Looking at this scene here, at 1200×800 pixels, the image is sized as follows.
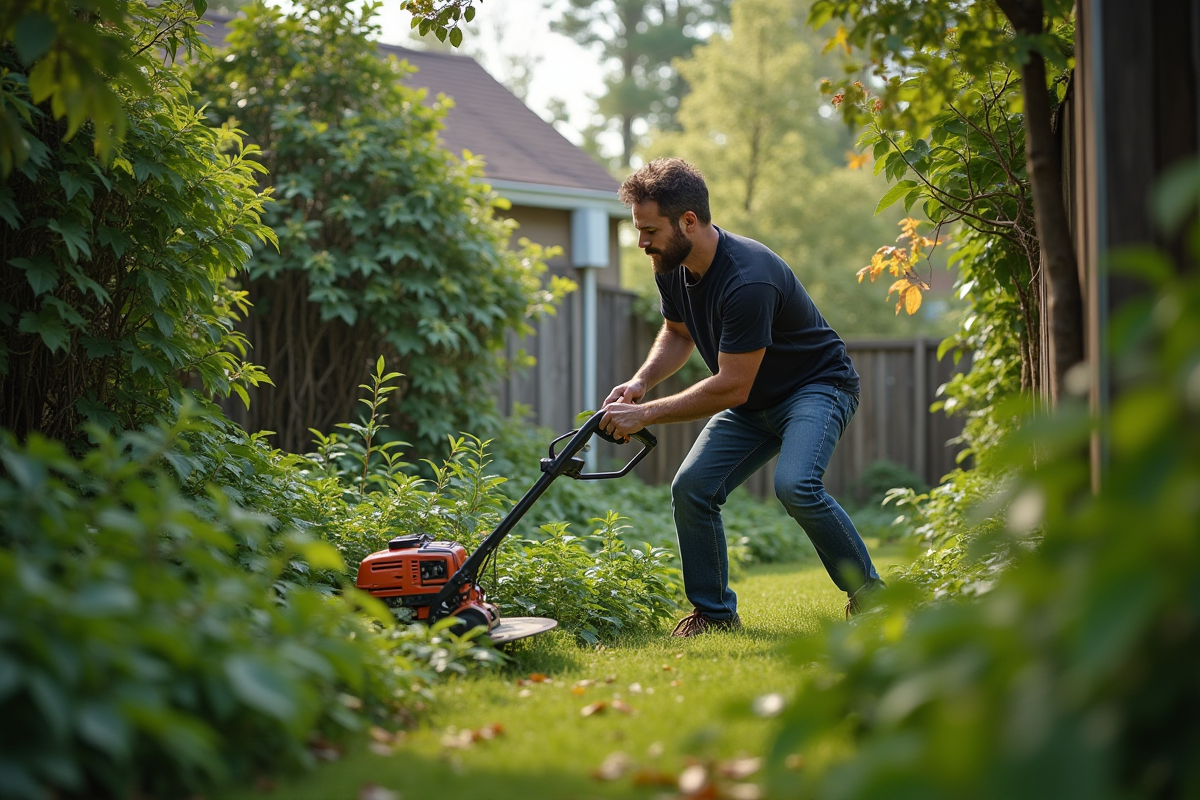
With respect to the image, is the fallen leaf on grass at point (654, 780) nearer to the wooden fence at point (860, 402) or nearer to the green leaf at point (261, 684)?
the green leaf at point (261, 684)

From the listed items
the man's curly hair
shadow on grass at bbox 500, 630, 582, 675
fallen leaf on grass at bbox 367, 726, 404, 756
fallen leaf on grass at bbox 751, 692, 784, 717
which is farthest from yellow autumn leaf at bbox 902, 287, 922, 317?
fallen leaf on grass at bbox 367, 726, 404, 756

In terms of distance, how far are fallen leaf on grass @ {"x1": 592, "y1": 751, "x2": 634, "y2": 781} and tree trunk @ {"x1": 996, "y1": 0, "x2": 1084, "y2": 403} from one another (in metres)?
1.49

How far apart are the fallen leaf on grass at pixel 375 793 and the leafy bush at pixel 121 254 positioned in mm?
2253

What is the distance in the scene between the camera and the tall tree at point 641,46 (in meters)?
28.9

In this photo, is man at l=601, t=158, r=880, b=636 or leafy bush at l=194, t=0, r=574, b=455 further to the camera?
leafy bush at l=194, t=0, r=574, b=455

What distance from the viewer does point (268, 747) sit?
223 cm

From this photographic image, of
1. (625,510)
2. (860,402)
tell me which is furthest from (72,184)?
(860,402)

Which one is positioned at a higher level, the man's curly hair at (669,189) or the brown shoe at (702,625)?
the man's curly hair at (669,189)

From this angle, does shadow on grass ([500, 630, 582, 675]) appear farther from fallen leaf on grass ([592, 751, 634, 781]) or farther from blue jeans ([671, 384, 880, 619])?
fallen leaf on grass ([592, 751, 634, 781])

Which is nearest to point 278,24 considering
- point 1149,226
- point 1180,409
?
point 1149,226

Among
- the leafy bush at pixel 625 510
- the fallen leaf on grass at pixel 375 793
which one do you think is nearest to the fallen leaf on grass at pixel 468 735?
the fallen leaf on grass at pixel 375 793

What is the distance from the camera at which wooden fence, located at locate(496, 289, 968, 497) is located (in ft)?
33.4

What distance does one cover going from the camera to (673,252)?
14.5 ft

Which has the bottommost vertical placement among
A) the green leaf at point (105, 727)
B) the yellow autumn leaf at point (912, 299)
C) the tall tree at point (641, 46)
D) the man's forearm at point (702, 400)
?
the green leaf at point (105, 727)
